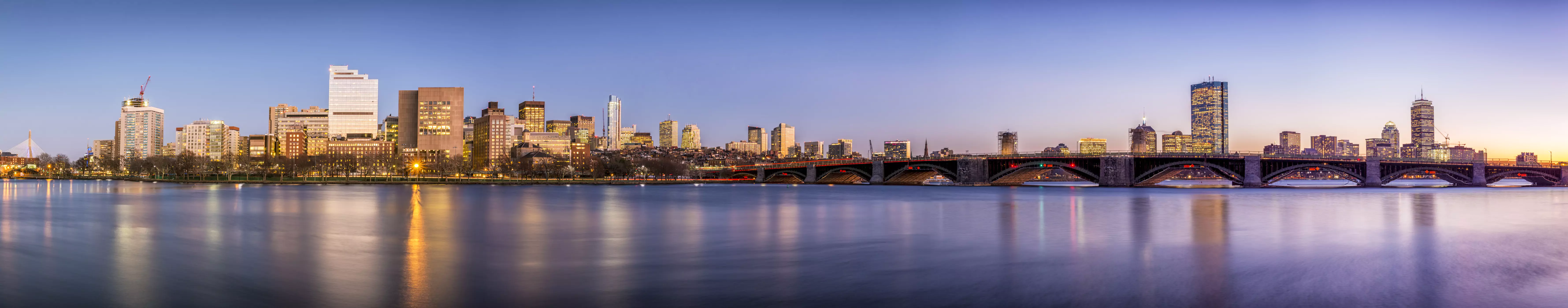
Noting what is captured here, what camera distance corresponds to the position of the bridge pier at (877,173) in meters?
137

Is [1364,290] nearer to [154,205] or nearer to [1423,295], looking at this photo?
[1423,295]

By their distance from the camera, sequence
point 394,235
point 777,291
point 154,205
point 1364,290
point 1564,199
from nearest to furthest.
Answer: point 777,291 < point 1364,290 < point 394,235 < point 154,205 < point 1564,199

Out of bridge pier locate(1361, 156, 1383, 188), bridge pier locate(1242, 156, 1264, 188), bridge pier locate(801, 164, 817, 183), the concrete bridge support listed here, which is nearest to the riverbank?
bridge pier locate(801, 164, 817, 183)

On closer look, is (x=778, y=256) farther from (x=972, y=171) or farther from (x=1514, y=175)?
(x=1514, y=175)

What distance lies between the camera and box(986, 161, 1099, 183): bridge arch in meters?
118

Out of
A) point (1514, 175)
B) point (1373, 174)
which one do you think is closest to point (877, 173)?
point (1373, 174)

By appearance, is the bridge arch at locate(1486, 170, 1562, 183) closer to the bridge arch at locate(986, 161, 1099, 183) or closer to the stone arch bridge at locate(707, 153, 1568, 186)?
the stone arch bridge at locate(707, 153, 1568, 186)

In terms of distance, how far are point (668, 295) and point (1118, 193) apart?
87.5m

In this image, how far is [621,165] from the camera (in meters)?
176

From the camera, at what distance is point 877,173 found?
456 ft

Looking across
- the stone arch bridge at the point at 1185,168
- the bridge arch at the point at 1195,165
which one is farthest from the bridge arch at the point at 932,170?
the bridge arch at the point at 1195,165

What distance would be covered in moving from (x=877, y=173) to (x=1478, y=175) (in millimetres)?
91487

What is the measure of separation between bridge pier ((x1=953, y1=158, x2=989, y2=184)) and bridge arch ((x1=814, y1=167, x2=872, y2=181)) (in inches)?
655

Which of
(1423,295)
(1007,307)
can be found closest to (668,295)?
(1007,307)
